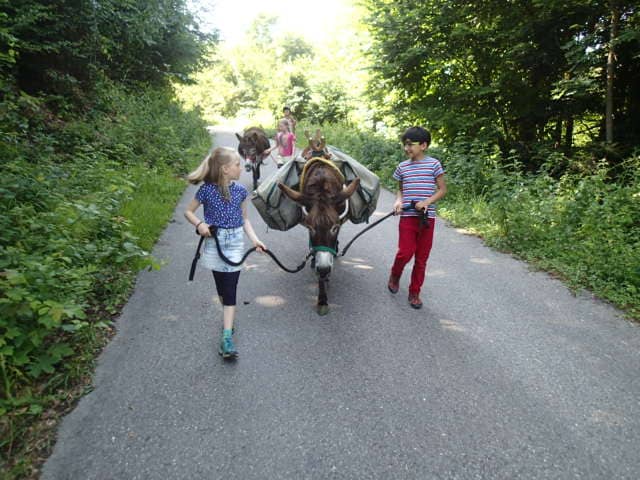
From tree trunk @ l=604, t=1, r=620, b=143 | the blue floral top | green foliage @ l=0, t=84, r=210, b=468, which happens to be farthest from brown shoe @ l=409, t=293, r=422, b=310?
tree trunk @ l=604, t=1, r=620, b=143

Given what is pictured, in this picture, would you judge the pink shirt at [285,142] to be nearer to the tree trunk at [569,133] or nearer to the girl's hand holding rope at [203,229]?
the tree trunk at [569,133]

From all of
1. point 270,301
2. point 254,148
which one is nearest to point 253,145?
point 254,148

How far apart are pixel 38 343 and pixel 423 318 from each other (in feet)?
11.6

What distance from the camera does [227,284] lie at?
3.46 m

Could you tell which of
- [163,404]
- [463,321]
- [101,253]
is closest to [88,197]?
[101,253]

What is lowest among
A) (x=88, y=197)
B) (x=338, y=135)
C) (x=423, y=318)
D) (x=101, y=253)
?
(x=423, y=318)

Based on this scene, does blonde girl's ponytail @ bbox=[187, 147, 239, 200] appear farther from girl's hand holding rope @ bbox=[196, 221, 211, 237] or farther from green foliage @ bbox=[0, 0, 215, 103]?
green foliage @ bbox=[0, 0, 215, 103]

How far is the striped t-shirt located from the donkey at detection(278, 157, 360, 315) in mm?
598

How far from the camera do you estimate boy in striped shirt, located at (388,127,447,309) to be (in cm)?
411

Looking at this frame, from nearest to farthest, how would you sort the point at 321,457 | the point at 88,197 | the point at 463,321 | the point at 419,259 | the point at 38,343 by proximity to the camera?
the point at 321,457
the point at 38,343
the point at 463,321
the point at 419,259
the point at 88,197

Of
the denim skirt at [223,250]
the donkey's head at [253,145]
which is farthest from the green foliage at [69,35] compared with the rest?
the denim skirt at [223,250]

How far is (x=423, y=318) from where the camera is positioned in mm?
4164

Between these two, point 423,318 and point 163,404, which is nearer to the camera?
point 163,404

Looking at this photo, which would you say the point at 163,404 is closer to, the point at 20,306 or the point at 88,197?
the point at 20,306
